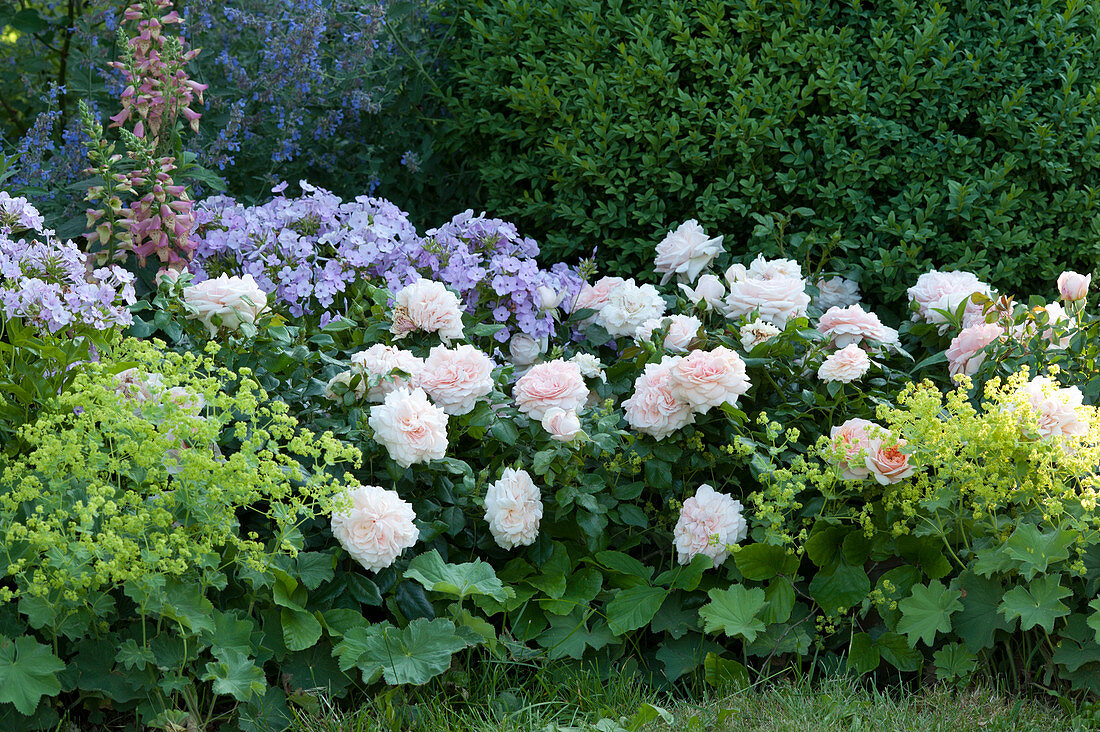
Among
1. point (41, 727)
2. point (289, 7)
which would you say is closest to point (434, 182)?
point (289, 7)

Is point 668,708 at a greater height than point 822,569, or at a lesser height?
lesser

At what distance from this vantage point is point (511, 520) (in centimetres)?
266

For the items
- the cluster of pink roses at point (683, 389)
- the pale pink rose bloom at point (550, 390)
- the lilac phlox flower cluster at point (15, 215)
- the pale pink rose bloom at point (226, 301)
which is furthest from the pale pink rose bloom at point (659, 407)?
the lilac phlox flower cluster at point (15, 215)

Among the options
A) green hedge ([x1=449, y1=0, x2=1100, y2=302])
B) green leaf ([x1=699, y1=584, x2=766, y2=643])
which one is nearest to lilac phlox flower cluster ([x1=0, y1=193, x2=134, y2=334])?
green leaf ([x1=699, y1=584, x2=766, y2=643])

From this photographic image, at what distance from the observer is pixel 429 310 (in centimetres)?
296

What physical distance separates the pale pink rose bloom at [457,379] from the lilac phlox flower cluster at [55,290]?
803mm

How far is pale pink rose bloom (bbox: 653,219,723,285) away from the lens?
Result: 3.57 metres

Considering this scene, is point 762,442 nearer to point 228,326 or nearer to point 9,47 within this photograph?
point 228,326

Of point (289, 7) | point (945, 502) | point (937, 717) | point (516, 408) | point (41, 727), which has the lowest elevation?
point (41, 727)

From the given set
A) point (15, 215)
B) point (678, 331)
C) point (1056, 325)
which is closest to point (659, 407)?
point (678, 331)

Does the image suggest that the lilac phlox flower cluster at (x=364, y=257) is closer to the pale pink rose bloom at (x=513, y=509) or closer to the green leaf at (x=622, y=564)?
the pale pink rose bloom at (x=513, y=509)

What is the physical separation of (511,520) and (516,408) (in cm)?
41

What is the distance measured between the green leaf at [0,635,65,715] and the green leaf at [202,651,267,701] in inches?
12.0

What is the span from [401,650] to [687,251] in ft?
5.91
